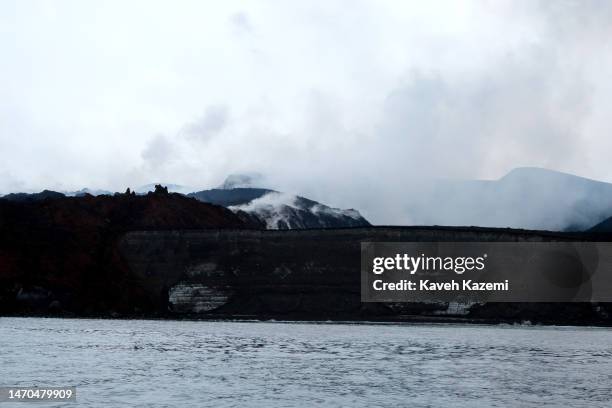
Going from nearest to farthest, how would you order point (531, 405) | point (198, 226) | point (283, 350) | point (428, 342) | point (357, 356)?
point (531, 405) → point (357, 356) → point (283, 350) → point (428, 342) → point (198, 226)

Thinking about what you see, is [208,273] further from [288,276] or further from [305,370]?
[305,370]

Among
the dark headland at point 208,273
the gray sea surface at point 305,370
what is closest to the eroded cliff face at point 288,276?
the dark headland at point 208,273

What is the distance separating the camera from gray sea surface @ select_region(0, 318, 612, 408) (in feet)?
141

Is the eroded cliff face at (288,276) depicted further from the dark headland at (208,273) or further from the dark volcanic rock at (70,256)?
the dark volcanic rock at (70,256)

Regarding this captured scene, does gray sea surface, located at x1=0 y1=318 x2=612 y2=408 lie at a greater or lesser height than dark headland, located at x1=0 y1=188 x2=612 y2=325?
lesser

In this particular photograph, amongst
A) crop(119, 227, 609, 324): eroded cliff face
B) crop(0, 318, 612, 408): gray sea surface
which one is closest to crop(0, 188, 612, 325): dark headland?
crop(119, 227, 609, 324): eroded cliff face

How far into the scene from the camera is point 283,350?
71.5 meters

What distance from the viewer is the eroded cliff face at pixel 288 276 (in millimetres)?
133750

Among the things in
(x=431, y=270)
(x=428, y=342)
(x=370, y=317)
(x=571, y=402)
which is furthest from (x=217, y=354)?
(x=431, y=270)

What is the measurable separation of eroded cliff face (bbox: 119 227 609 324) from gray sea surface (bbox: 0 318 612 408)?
44.3 metres

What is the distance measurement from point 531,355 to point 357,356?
13.8 m

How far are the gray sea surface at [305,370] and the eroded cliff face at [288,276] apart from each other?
4432 centimetres

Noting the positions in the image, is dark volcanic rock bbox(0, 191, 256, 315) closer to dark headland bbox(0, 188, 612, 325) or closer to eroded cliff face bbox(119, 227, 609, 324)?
dark headland bbox(0, 188, 612, 325)

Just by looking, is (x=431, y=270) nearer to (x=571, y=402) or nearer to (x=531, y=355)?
(x=531, y=355)
